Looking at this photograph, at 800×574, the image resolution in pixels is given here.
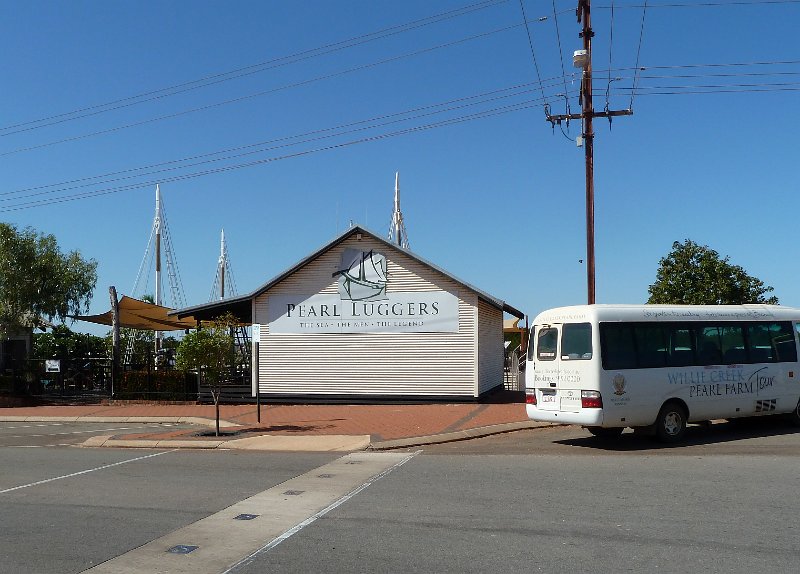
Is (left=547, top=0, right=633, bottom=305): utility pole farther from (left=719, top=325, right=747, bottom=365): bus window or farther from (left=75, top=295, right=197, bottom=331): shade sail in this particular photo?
(left=75, top=295, right=197, bottom=331): shade sail

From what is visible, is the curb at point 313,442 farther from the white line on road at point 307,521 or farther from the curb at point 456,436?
the white line on road at point 307,521

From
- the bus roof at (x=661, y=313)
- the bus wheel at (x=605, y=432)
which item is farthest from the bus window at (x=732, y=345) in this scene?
the bus wheel at (x=605, y=432)

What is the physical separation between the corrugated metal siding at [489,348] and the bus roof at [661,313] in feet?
27.8

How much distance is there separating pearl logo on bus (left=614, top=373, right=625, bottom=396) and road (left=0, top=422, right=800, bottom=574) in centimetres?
105

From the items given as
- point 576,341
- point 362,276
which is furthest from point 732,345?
point 362,276

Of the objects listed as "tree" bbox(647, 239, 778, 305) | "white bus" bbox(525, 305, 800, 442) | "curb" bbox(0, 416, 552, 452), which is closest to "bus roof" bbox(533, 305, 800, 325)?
"white bus" bbox(525, 305, 800, 442)

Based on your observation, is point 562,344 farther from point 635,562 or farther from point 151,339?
point 151,339

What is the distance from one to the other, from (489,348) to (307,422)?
26.6 feet

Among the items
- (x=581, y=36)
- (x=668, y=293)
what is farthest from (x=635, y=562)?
(x=668, y=293)

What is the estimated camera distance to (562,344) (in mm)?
14484

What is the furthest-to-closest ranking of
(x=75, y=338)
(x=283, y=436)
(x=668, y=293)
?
(x=75, y=338) < (x=668, y=293) < (x=283, y=436)

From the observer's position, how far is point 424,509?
9289 millimetres

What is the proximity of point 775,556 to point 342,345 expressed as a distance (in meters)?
17.8

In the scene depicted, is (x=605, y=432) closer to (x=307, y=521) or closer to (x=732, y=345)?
(x=732, y=345)
